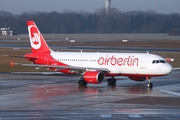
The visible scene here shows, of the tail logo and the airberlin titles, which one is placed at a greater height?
the tail logo

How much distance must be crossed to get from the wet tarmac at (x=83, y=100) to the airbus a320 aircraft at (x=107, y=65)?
1.01 metres

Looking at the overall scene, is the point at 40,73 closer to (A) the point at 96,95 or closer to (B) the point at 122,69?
(B) the point at 122,69

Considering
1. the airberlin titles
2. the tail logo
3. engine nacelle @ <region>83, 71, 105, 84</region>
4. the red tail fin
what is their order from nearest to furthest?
engine nacelle @ <region>83, 71, 105, 84</region>
the airberlin titles
the red tail fin
the tail logo

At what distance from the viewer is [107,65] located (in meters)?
42.3

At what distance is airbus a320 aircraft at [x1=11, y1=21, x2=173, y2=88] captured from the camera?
133 feet

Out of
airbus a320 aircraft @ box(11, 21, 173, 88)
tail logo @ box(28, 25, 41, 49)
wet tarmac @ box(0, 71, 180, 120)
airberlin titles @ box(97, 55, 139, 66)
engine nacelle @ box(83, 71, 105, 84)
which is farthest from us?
tail logo @ box(28, 25, 41, 49)

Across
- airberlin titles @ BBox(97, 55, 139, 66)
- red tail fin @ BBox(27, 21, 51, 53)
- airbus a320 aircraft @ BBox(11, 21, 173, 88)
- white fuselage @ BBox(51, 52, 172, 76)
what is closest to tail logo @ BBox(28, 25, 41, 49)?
red tail fin @ BBox(27, 21, 51, 53)

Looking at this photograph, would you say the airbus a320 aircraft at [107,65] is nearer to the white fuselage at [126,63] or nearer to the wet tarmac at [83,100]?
the white fuselage at [126,63]

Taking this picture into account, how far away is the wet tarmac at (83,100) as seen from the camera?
2652 centimetres

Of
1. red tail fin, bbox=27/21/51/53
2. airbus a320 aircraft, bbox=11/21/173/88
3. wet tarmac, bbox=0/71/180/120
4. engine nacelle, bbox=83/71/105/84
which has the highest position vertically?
red tail fin, bbox=27/21/51/53

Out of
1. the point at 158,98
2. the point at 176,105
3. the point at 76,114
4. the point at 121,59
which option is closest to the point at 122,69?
the point at 121,59

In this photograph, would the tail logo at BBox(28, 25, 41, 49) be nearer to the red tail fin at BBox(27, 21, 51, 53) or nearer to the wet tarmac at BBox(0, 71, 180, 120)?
the red tail fin at BBox(27, 21, 51, 53)

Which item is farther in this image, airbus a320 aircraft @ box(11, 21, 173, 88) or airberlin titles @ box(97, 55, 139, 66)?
airberlin titles @ box(97, 55, 139, 66)

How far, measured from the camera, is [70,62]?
44156mm
